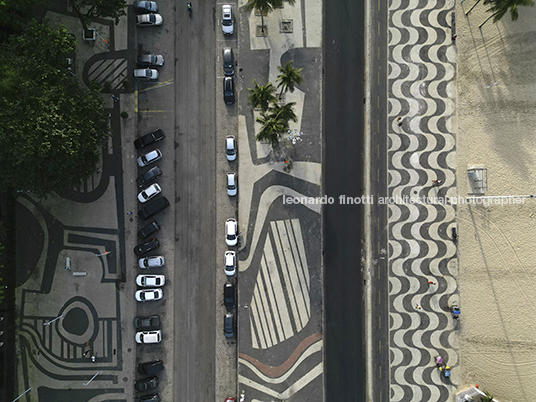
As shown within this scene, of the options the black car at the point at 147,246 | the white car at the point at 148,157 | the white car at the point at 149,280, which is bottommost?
the white car at the point at 149,280

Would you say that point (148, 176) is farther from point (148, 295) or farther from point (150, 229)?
point (148, 295)

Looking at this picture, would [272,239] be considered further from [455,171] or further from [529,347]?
[529,347]

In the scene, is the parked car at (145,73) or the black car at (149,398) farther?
the parked car at (145,73)

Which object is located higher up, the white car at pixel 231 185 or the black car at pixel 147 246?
the white car at pixel 231 185

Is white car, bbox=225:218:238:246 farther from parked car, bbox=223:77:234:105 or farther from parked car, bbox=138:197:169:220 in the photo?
parked car, bbox=223:77:234:105

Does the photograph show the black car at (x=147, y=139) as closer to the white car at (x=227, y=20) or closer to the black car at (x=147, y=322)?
the white car at (x=227, y=20)

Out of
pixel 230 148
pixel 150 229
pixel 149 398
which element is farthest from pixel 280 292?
pixel 149 398

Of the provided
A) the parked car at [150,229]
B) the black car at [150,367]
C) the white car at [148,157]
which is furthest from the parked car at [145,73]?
the black car at [150,367]
